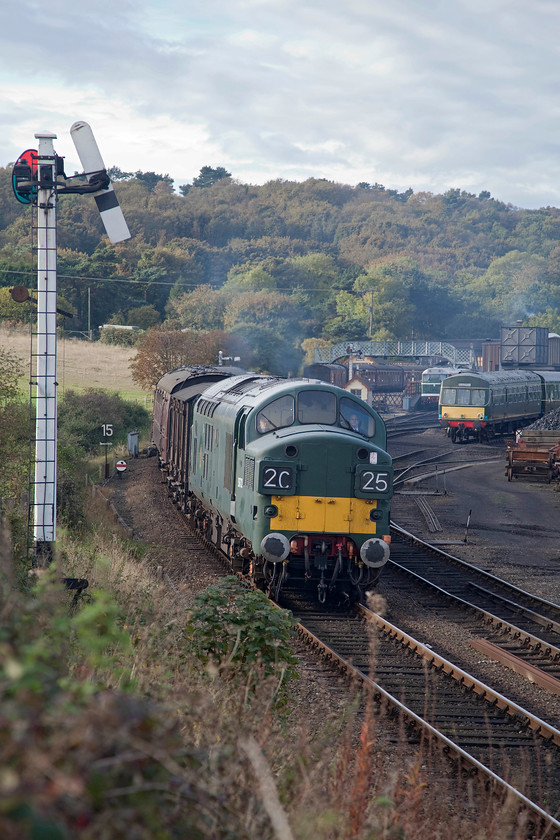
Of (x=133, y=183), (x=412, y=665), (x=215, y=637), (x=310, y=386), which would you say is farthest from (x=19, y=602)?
(x=133, y=183)

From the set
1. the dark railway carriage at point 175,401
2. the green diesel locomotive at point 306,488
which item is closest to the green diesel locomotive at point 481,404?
the dark railway carriage at point 175,401

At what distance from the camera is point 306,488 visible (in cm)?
1302

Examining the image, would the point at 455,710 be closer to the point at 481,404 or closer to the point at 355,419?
the point at 355,419

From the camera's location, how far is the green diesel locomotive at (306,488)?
42.4 feet

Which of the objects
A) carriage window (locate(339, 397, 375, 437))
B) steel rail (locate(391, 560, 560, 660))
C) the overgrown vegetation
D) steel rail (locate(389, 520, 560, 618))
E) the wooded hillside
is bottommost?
steel rail (locate(389, 520, 560, 618))

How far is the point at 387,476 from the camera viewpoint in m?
13.2

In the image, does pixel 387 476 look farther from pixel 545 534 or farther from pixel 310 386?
pixel 545 534

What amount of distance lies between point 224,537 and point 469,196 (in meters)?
194

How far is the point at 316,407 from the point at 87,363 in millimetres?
46292

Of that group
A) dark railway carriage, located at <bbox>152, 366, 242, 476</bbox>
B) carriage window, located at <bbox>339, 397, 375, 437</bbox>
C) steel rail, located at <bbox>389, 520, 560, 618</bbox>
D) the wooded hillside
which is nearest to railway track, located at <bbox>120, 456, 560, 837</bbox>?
steel rail, located at <bbox>389, 520, 560, 618</bbox>

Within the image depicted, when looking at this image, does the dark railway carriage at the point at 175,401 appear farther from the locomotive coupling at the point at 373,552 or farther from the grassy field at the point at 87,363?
the grassy field at the point at 87,363

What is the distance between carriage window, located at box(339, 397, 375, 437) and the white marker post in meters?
4.69

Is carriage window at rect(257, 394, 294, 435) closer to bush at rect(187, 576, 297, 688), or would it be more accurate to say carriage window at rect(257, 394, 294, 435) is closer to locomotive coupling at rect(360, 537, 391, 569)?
locomotive coupling at rect(360, 537, 391, 569)

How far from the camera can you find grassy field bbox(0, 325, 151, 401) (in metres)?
50.8
